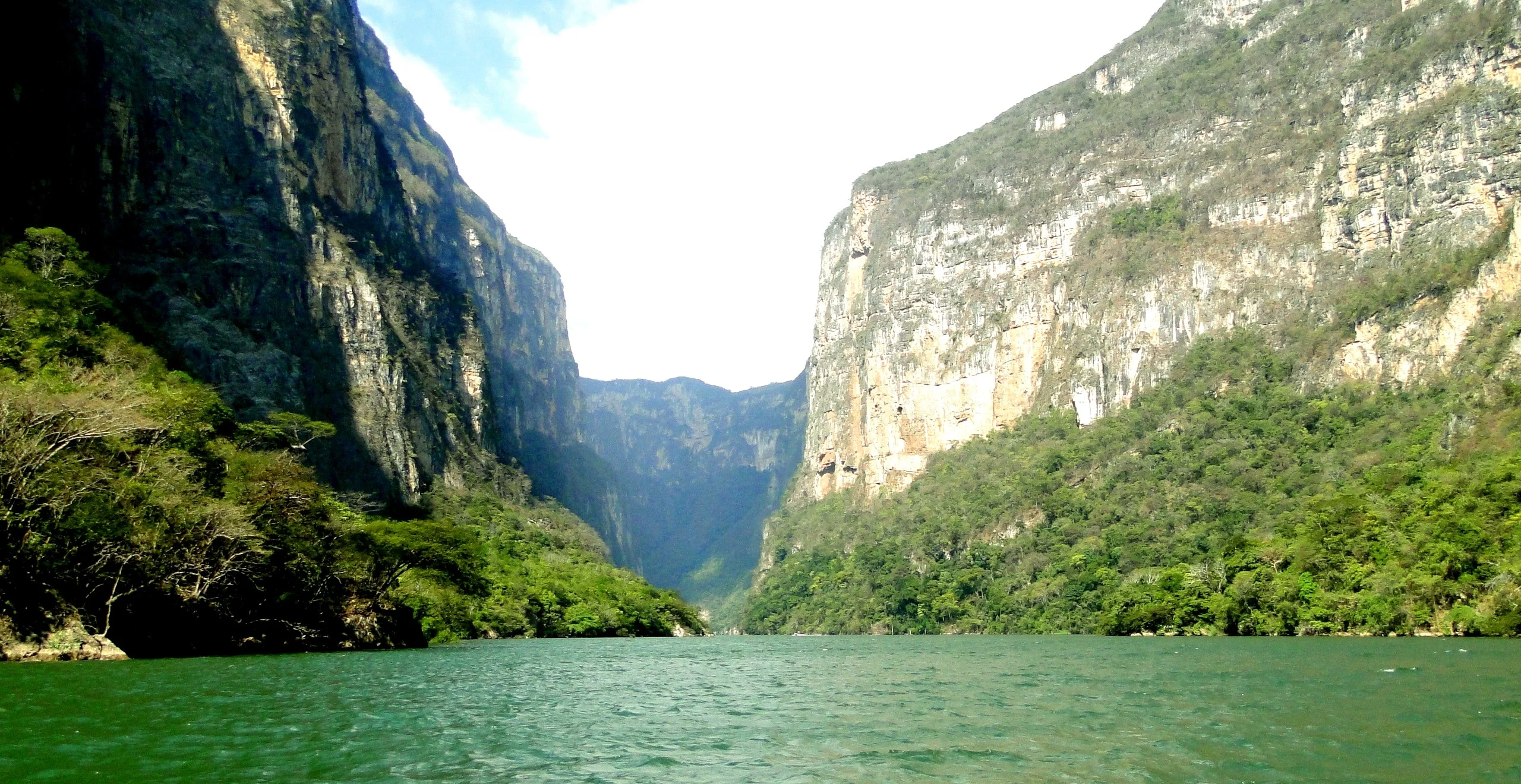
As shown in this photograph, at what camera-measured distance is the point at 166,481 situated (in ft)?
120

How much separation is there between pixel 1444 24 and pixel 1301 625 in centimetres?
10089

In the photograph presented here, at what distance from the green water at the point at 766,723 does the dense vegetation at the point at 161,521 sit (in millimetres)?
4168

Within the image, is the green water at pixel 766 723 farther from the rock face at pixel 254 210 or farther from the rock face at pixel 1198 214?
the rock face at pixel 1198 214

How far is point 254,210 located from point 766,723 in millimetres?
90632

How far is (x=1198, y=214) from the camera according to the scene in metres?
152

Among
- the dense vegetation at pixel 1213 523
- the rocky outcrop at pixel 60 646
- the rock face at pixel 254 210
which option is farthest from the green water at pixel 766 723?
the rock face at pixel 254 210

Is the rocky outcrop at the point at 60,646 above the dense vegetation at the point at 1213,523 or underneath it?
underneath

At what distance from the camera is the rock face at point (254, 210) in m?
74.6

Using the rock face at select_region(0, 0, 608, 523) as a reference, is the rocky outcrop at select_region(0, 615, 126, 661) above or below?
below

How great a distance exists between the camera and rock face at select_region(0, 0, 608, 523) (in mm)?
74562

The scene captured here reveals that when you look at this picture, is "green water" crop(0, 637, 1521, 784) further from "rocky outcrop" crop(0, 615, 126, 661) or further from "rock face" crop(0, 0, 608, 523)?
"rock face" crop(0, 0, 608, 523)

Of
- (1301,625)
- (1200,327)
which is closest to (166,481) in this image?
(1301,625)

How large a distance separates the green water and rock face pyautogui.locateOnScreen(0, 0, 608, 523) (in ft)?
154

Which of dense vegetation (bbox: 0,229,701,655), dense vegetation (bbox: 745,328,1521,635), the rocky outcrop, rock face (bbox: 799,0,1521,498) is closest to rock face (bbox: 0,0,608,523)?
dense vegetation (bbox: 0,229,701,655)
